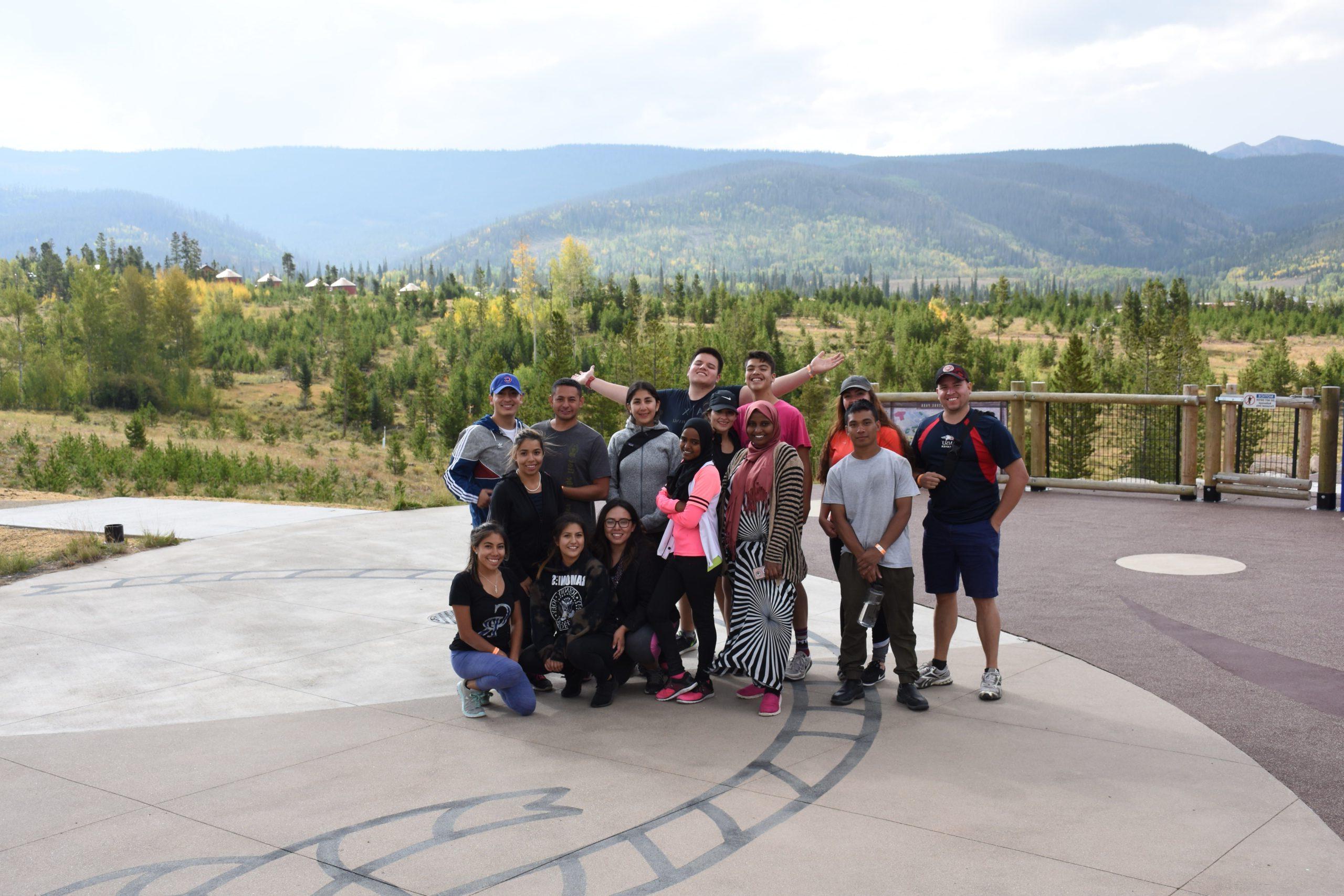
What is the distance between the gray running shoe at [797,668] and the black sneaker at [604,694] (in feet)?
3.50

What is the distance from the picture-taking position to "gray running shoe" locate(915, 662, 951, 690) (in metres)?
5.99

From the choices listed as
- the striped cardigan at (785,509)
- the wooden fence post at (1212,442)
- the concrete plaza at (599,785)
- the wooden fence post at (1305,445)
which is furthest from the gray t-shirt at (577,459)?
the wooden fence post at (1305,445)

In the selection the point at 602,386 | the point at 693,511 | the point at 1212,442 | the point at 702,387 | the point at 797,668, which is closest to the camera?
the point at 693,511

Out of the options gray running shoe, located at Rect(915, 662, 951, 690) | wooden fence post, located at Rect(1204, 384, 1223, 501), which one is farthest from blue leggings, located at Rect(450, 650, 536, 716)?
wooden fence post, located at Rect(1204, 384, 1223, 501)

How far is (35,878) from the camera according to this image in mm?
3783

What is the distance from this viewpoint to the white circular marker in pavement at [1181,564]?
368 inches

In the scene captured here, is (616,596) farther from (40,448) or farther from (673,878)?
(40,448)

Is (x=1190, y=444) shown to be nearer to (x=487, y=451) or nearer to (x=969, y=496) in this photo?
(x=969, y=496)

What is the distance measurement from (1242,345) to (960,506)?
353 ft

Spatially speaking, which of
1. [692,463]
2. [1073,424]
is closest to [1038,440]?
[692,463]

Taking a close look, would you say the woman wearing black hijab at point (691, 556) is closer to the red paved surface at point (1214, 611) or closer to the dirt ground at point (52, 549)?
the red paved surface at point (1214, 611)

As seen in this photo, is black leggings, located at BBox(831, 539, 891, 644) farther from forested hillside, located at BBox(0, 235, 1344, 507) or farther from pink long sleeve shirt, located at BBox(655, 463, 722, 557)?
forested hillside, located at BBox(0, 235, 1344, 507)

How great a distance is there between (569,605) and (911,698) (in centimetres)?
195

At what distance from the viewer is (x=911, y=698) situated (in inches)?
223
